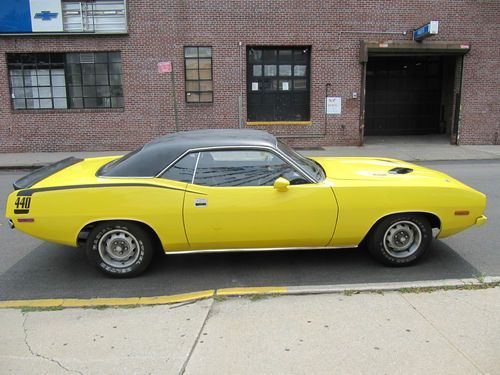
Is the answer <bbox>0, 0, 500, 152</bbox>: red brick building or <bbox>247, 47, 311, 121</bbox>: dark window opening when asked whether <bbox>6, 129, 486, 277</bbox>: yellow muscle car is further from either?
<bbox>247, 47, 311, 121</bbox>: dark window opening

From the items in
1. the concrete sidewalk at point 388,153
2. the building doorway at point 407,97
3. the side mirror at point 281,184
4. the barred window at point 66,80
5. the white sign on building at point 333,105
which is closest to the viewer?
the side mirror at point 281,184

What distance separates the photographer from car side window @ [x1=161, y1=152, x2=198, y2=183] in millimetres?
4535

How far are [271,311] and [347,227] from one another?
1.32 metres

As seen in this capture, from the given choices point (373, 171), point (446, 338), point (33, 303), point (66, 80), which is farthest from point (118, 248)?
point (66, 80)

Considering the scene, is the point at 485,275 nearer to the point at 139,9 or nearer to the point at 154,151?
the point at 154,151

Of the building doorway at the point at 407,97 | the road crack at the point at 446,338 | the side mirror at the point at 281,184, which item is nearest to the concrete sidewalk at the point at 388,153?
the building doorway at the point at 407,97

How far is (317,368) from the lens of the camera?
9.42 ft

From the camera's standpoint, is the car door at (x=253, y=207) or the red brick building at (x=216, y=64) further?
the red brick building at (x=216, y=64)

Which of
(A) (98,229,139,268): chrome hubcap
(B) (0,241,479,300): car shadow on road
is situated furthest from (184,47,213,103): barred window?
(A) (98,229,139,268): chrome hubcap

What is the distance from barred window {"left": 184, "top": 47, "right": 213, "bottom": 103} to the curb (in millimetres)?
13305

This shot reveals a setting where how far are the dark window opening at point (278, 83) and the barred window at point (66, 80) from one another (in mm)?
4781

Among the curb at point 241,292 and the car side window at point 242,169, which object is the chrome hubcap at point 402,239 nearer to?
the curb at point 241,292

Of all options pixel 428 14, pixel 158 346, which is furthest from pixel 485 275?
pixel 428 14

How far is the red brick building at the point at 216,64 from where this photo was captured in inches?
629
